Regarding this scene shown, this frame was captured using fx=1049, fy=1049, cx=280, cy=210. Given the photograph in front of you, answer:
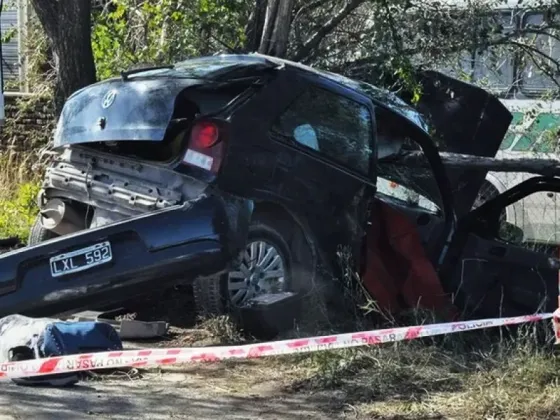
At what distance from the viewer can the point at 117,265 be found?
611 cm

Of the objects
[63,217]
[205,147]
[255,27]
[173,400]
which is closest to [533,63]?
[255,27]

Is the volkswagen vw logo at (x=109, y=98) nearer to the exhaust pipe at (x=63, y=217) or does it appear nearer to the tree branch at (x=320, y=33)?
the exhaust pipe at (x=63, y=217)

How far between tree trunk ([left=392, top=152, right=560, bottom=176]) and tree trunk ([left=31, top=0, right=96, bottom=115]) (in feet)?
9.80

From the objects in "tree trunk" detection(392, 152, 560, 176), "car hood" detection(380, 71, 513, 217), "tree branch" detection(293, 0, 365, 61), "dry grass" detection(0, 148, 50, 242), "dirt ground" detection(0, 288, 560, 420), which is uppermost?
"tree branch" detection(293, 0, 365, 61)

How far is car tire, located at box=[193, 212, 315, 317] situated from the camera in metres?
6.82

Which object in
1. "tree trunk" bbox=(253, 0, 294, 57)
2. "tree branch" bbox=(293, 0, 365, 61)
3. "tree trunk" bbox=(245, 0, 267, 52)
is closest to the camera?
"tree trunk" bbox=(253, 0, 294, 57)

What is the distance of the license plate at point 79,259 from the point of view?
6125 mm

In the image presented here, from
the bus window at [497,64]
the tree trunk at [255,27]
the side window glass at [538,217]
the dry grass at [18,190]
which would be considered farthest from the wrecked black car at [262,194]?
the dry grass at [18,190]

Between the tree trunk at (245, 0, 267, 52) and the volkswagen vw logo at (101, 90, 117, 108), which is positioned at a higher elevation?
the tree trunk at (245, 0, 267, 52)

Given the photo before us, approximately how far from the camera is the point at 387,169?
8109 millimetres

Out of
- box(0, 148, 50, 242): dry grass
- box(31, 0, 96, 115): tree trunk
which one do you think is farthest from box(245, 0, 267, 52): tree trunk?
box(0, 148, 50, 242): dry grass

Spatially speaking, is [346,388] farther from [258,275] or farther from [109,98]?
[109,98]

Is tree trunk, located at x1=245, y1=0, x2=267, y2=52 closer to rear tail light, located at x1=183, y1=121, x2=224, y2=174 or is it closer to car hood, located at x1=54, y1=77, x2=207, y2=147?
car hood, located at x1=54, y1=77, x2=207, y2=147

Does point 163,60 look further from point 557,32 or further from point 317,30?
point 557,32
